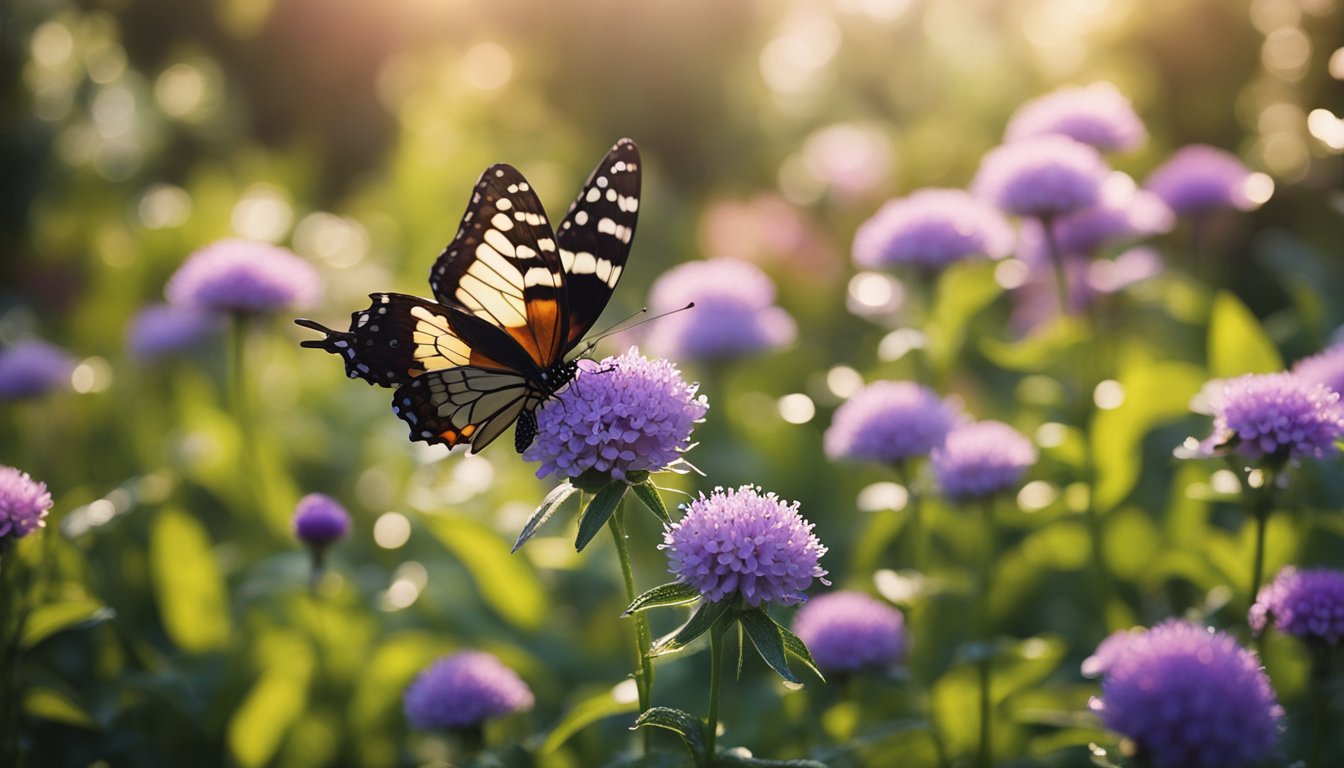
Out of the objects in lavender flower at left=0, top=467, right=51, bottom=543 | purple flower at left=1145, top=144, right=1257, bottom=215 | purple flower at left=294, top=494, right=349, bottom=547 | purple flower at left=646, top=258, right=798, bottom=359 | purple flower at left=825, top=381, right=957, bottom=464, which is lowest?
lavender flower at left=0, top=467, right=51, bottom=543

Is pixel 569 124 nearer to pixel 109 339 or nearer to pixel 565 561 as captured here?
pixel 109 339

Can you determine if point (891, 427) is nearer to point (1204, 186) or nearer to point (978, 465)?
point (978, 465)

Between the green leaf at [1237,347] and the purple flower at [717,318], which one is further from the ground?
the purple flower at [717,318]

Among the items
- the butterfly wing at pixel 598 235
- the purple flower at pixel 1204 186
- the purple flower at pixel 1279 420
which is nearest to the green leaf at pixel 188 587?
the butterfly wing at pixel 598 235

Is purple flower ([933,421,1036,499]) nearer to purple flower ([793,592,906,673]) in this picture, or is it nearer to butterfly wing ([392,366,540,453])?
purple flower ([793,592,906,673])

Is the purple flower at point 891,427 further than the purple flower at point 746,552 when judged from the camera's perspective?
Yes

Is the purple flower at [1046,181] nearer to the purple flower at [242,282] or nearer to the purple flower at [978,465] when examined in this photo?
the purple flower at [978,465]

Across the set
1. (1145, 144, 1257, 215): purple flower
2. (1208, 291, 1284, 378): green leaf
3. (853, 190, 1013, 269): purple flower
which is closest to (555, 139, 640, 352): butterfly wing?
(853, 190, 1013, 269): purple flower

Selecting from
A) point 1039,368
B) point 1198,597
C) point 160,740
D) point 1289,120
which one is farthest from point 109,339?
point 1289,120
